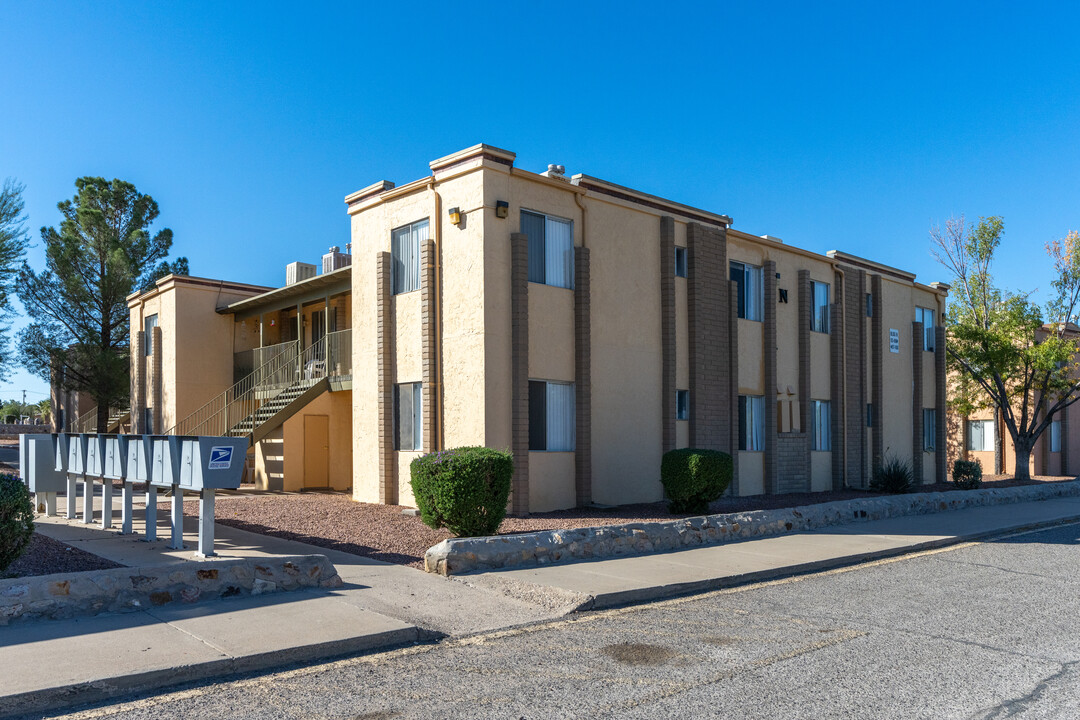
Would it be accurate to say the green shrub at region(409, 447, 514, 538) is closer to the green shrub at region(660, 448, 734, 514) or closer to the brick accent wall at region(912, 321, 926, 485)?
the green shrub at region(660, 448, 734, 514)

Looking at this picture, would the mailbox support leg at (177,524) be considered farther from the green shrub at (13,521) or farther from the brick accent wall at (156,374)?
the brick accent wall at (156,374)

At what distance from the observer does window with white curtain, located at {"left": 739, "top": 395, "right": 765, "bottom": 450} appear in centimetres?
1994

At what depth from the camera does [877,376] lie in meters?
24.3

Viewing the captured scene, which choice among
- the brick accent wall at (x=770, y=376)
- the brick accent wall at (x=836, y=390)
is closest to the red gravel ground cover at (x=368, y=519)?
the brick accent wall at (x=770, y=376)

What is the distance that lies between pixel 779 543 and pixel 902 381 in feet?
49.1

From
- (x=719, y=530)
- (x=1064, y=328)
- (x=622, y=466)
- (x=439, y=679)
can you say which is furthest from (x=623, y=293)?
(x=1064, y=328)

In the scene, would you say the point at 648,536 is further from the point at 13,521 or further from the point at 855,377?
the point at 855,377

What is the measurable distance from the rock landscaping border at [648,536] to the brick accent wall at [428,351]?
498 centimetres

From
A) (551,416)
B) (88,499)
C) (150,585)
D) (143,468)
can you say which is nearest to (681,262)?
(551,416)

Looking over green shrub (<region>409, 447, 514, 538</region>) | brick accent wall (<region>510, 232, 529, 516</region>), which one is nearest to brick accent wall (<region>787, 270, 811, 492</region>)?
brick accent wall (<region>510, 232, 529, 516</region>)

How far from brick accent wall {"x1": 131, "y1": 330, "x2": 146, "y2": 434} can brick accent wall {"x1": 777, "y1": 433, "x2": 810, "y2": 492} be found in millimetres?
18506

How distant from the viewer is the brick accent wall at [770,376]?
20.3 meters

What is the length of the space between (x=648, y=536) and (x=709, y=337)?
7.98 meters

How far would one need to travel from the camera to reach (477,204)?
49.3ft
